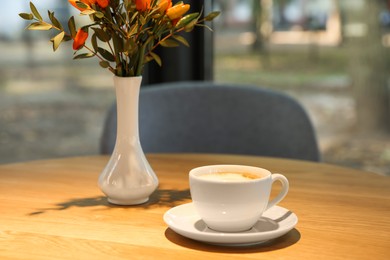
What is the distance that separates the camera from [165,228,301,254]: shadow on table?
0.93 metres

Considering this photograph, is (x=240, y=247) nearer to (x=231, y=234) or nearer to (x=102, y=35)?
(x=231, y=234)

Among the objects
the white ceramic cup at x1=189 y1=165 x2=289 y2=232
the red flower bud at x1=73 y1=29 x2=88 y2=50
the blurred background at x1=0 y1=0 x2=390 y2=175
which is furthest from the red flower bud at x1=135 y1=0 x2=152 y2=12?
the blurred background at x1=0 y1=0 x2=390 y2=175

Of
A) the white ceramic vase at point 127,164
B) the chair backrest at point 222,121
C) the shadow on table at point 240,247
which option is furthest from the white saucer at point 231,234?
the chair backrest at point 222,121

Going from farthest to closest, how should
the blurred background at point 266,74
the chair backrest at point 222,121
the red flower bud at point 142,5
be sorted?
the blurred background at point 266,74, the chair backrest at point 222,121, the red flower bud at point 142,5

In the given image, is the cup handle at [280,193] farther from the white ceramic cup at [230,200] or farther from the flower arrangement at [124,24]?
the flower arrangement at [124,24]

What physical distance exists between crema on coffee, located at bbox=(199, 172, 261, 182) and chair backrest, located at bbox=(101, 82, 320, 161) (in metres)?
0.94

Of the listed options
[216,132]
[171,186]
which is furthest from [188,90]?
[171,186]

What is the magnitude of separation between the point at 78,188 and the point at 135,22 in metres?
0.37

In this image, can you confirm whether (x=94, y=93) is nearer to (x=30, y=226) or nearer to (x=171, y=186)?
(x=171, y=186)

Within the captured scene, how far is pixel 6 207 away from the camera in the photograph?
1162mm

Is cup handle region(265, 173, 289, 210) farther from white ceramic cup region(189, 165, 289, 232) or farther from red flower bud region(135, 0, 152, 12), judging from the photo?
red flower bud region(135, 0, 152, 12)

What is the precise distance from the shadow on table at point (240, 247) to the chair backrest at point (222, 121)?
97cm

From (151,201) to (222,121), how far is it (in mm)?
821

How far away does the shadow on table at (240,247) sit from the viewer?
0.93 metres
